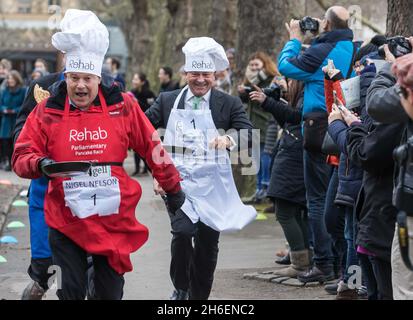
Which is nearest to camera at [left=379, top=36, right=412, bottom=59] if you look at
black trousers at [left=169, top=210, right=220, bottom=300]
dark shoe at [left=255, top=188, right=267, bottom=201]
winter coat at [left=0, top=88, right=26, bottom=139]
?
black trousers at [left=169, top=210, right=220, bottom=300]

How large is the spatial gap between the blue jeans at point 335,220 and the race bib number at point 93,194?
230 cm

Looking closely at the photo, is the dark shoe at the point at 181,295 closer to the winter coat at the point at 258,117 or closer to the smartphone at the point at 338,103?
the smartphone at the point at 338,103

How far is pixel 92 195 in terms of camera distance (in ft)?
21.5

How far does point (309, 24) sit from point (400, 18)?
0.80 m

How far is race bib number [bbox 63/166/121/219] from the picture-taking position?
6566mm

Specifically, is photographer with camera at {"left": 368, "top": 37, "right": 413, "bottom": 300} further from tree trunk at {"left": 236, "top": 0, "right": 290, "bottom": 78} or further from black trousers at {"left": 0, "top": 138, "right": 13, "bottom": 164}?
black trousers at {"left": 0, "top": 138, "right": 13, "bottom": 164}

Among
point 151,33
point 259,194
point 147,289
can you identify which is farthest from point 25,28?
point 147,289

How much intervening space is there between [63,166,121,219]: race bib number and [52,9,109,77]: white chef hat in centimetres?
64

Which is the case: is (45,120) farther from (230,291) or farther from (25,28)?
(25,28)

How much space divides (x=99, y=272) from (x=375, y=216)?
66.9 inches

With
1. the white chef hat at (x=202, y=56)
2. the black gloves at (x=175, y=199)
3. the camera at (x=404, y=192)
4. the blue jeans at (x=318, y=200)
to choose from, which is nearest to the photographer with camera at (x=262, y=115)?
the blue jeans at (x=318, y=200)

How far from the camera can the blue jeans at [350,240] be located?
8.09 m

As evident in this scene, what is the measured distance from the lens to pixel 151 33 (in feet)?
132

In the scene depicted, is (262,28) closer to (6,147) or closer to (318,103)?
(318,103)
